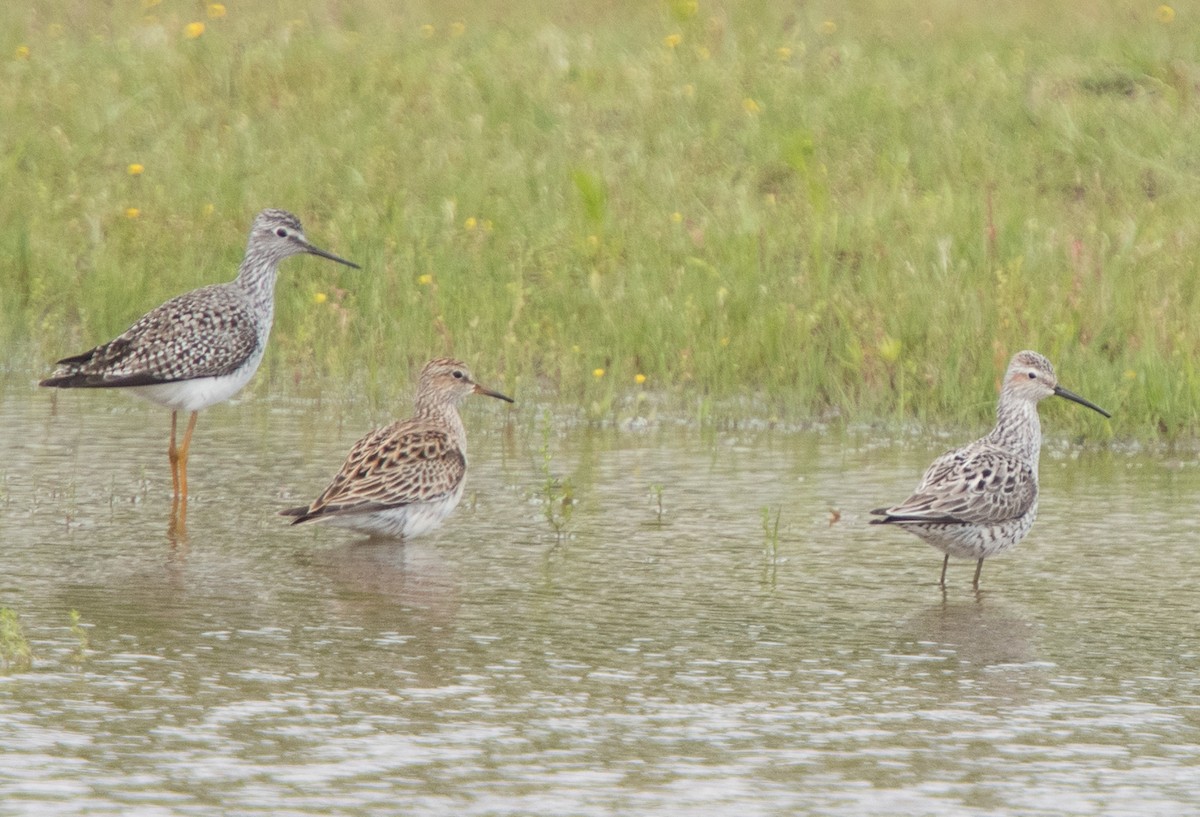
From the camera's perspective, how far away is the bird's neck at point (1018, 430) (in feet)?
31.0

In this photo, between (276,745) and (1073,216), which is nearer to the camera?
(276,745)

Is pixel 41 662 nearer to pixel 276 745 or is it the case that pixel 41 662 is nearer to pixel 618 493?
pixel 276 745

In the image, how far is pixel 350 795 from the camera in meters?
5.66

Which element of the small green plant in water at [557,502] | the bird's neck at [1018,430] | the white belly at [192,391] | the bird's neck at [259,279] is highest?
the bird's neck at [259,279]

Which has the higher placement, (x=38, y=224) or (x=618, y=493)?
(x=38, y=224)

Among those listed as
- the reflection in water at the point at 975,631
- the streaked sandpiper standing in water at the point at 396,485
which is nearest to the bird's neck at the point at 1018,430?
the reflection in water at the point at 975,631

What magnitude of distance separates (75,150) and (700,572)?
953 centimetres

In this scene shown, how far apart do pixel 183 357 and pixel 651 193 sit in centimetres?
558

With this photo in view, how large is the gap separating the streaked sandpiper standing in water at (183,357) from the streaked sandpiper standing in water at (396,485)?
1159 mm

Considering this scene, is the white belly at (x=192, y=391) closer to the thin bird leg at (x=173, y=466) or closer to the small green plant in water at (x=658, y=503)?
the thin bird leg at (x=173, y=466)

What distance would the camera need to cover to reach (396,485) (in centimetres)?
917

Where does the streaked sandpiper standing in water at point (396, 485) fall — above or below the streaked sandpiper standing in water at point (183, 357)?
below

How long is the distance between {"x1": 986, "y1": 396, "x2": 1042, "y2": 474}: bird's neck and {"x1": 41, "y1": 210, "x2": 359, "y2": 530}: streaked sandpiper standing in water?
3858 millimetres

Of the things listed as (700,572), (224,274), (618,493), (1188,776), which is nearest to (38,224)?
(224,274)
